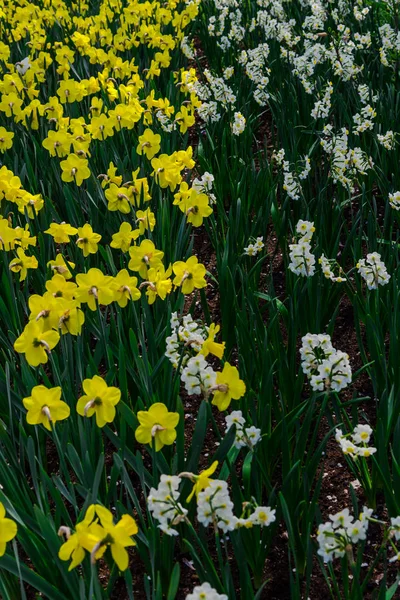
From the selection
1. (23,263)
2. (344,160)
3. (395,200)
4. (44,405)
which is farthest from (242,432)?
(344,160)

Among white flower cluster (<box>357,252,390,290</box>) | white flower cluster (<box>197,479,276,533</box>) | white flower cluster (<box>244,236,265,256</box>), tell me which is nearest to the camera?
white flower cluster (<box>197,479,276,533</box>)

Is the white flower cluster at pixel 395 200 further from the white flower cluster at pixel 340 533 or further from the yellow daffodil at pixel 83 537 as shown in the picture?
the yellow daffodil at pixel 83 537

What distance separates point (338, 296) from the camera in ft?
8.57

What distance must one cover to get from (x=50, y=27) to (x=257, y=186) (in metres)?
3.52

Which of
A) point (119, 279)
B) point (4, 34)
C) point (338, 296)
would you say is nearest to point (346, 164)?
point (338, 296)

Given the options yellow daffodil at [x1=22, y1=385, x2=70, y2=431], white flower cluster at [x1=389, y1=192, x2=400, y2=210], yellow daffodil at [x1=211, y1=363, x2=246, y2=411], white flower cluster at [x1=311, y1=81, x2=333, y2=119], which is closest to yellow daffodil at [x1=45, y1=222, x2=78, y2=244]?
yellow daffodil at [x1=22, y1=385, x2=70, y2=431]

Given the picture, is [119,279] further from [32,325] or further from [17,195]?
[17,195]

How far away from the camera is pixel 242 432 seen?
1.57m

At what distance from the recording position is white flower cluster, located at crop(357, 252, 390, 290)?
218 centimetres

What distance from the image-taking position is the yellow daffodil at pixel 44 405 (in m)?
1.56

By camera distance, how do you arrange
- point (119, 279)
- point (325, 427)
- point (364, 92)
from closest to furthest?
point (119, 279) → point (325, 427) → point (364, 92)

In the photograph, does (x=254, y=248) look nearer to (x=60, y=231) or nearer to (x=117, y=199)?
(x=117, y=199)

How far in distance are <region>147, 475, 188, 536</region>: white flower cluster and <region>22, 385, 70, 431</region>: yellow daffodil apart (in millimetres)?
354

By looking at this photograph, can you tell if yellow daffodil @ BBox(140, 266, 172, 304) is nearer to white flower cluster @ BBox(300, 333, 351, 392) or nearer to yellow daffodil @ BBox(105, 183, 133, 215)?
white flower cluster @ BBox(300, 333, 351, 392)
